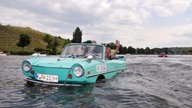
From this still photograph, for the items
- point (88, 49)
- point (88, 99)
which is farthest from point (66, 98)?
point (88, 49)

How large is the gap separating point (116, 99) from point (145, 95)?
1020 mm

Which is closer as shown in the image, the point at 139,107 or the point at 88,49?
the point at 139,107

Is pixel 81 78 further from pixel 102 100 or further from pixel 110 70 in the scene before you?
pixel 110 70

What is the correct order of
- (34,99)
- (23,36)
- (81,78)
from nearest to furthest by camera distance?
(34,99) → (81,78) → (23,36)

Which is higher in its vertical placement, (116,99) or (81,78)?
(81,78)

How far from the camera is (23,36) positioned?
305 ft

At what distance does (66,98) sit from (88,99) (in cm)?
54

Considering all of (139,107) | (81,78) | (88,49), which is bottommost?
(139,107)

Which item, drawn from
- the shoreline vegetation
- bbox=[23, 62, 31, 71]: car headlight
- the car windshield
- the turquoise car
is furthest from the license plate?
the shoreline vegetation

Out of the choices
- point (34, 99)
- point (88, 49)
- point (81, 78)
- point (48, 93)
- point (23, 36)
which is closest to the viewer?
point (34, 99)

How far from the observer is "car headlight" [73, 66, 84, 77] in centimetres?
697

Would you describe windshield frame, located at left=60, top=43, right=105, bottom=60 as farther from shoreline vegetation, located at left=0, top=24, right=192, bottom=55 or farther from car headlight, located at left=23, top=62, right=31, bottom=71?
shoreline vegetation, located at left=0, top=24, right=192, bottom=55

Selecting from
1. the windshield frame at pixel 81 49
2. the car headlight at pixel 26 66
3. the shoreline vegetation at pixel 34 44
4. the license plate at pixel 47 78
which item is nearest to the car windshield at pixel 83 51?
the windshield frame at pixel 81 49

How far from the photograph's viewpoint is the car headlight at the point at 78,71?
22.9 feet
